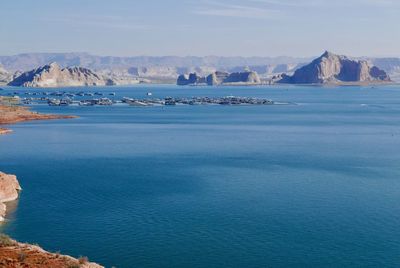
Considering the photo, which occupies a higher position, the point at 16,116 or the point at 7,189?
the point at 16,116

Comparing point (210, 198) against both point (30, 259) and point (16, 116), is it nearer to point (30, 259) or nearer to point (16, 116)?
point (30, 259)

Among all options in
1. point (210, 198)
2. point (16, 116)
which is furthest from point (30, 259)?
point (16, 116)

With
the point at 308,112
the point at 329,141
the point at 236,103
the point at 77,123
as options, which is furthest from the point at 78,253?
the point at 236,103

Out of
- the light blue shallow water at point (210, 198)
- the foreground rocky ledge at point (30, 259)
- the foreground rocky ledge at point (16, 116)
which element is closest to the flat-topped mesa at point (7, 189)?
the light blue shallow water at point (210, 198)

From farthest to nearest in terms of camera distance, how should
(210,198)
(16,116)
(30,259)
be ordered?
(16,116), (210,198), (30,259)

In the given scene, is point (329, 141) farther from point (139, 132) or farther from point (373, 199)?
point (373, 199)

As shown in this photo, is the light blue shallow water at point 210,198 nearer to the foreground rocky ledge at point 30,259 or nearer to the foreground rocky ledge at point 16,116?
the foreground rocky ledge at point 30,259
